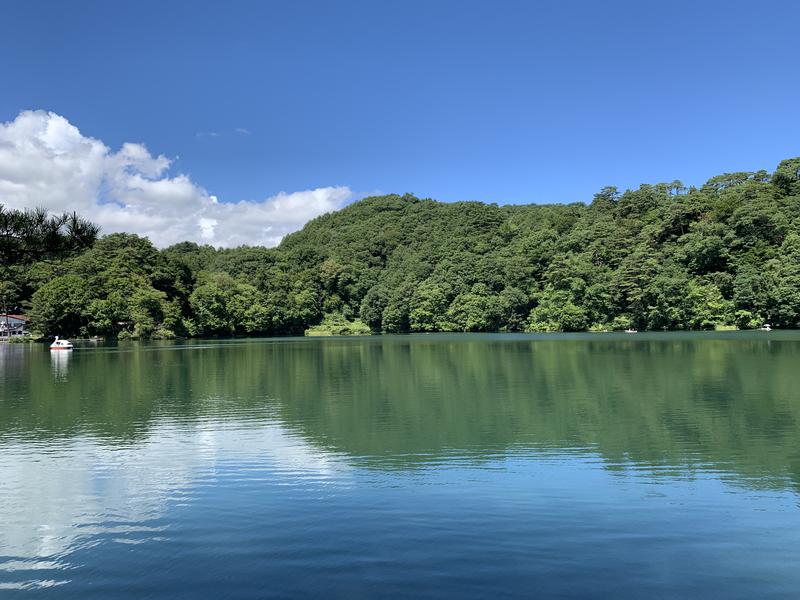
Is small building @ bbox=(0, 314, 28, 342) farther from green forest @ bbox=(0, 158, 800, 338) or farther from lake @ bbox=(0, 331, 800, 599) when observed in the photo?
lake @ bbox=(0, 331, 800, 599)

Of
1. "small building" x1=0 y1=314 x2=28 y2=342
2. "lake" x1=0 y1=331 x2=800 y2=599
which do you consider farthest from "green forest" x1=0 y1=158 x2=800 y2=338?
"lake" x1=0 y1=331 x2=800 y2=599

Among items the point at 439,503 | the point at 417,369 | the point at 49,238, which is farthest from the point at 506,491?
the point at 417,369

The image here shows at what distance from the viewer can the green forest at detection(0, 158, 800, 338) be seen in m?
68.0

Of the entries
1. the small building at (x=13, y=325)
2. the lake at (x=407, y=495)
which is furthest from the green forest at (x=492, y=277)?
the lake at (x=407, y=495)

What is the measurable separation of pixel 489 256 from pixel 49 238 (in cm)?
8005

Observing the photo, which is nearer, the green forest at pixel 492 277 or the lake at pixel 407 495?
the lake at pixel 407 495

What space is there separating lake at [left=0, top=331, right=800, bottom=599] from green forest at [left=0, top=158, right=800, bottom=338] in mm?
54571

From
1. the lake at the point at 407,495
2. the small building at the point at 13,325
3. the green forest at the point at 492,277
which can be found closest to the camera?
the lake at the point at 407,495

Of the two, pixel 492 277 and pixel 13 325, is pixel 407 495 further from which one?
pixel 13 325

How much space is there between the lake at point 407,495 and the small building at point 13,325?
7617cm

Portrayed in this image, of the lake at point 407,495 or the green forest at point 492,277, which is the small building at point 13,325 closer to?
the green forest at point 492,277

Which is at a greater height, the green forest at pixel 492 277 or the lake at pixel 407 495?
the green forest at pixel 492 277

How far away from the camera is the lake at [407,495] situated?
5.72 meters

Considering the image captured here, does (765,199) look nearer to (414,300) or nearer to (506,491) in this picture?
(414,300)
